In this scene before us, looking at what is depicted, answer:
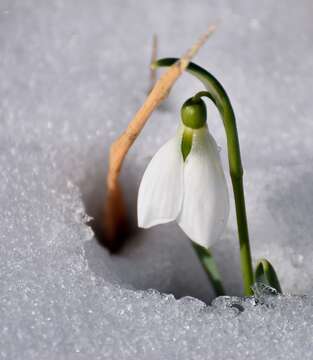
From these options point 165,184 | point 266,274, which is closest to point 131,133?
point 165,184

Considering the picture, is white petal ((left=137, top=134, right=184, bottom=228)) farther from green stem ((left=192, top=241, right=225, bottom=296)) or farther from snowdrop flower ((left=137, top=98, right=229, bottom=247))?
green stem ((left=192, top=241, right=225, bottom=296))

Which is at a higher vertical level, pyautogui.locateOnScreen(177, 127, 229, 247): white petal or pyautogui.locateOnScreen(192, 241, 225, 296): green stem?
pyautogui.locateOnScreen(177, 127, 229, 247): white petal

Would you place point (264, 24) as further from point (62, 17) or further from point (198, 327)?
point (198, 327)

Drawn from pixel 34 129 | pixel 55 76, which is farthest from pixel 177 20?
pixel 34 129

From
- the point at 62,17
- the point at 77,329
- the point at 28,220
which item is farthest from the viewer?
the point at 62,17

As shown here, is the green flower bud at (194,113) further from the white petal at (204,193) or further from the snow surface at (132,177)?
the snow surface at (132,177)

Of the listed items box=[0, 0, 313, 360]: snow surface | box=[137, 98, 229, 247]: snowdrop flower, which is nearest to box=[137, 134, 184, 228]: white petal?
box=[137, 98, 229, 247]: snowdrop flower

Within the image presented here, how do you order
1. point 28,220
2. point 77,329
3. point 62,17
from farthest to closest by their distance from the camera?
point 62,17
point 28,220
point 77,329
